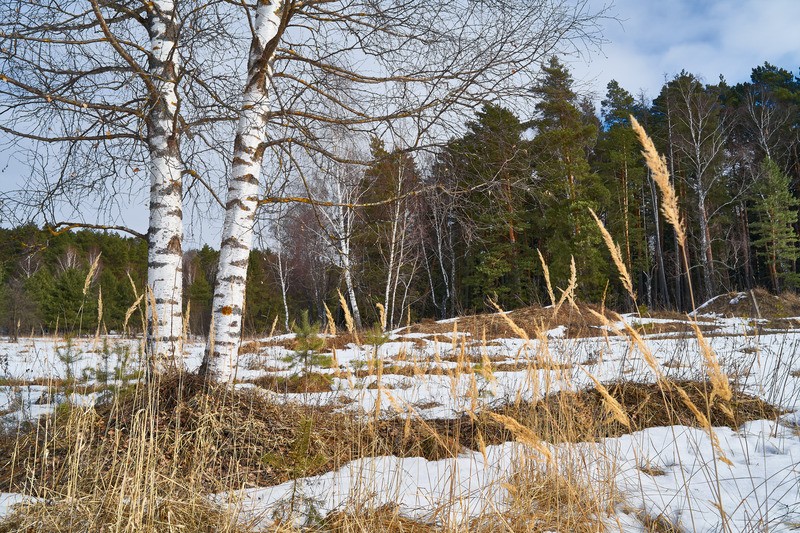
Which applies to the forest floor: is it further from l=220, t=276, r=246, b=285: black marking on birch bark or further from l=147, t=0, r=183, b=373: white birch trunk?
l=220, t=276, r=246, b=285: black marking on birch bark

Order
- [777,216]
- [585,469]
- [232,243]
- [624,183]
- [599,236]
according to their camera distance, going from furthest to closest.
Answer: [624,183], [777,216], [599,236], [232,243], [585,469]

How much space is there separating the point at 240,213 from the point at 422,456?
89.7 inches

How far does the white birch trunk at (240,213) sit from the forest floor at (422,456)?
0.33 meters

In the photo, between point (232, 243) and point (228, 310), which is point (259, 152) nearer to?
point (232, 243)

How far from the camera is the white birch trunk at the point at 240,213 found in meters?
3.63

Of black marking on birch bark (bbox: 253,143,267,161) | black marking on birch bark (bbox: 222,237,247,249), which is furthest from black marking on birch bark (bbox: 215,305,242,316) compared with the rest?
black marking on birch bark (bbox: 253,143,267,161)

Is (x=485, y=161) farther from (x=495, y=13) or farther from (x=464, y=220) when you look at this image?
(x=495, y=13)

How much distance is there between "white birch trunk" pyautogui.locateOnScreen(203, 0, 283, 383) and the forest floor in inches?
13.2

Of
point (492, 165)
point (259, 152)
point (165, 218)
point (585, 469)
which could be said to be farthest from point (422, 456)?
point (165, 218)

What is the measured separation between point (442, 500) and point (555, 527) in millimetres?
510

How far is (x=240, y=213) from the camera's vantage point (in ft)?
12.1

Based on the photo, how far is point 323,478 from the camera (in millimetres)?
2717

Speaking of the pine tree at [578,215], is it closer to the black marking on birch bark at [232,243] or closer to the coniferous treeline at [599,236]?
the coniferous treeline at [599,236]

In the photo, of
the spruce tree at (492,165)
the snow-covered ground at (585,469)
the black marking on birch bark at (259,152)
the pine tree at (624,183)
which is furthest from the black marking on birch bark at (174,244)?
the pine tree at (624,183)
